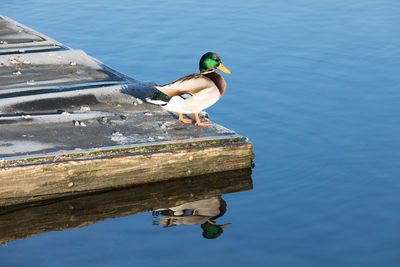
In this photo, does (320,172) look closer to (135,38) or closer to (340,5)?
(135,38)

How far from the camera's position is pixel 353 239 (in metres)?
7.27

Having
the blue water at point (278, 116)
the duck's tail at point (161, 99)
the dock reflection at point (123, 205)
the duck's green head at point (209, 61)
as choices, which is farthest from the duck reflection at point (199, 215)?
the duck's green head at point (209, 61)

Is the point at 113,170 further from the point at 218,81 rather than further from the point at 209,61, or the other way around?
the point at 209,61

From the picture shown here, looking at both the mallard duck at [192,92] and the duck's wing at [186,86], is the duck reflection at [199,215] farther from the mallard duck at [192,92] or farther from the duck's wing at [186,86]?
the duck's wing at [186,86]

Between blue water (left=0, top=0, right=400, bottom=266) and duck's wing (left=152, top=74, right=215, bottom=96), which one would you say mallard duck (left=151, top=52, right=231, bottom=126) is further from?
blue water (left=0, top=0, right=400, bottom=266)

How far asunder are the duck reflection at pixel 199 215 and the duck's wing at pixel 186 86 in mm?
1381

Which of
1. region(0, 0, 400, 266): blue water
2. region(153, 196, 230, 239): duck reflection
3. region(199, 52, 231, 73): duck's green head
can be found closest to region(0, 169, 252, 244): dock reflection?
region(153, 196, 230, 239): duck reflection

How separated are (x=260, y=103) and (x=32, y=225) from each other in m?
5.11

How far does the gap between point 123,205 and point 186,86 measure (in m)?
1.71

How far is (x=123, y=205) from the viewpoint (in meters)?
7.91

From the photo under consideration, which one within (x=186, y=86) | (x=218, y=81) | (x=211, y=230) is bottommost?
(x=211, y=230)

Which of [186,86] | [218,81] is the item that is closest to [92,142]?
[186,86]

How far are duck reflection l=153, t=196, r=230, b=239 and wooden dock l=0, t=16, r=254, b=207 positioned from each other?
1.66 ft

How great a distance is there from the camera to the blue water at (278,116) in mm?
7016
